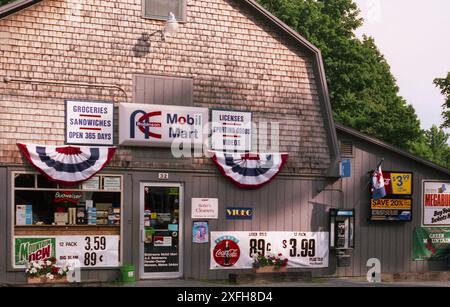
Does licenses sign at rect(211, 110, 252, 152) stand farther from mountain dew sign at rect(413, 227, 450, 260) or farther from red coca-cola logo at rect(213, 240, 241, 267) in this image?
mountain dew sign at rect(413, 227, 450, 260)

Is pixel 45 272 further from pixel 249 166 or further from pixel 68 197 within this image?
pixel 249 166

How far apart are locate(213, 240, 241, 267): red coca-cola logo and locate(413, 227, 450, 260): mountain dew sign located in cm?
536

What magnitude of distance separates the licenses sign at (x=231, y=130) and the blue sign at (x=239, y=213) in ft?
5.03

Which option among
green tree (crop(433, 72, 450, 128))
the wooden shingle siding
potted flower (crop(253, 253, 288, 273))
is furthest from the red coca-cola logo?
green tree (crop(433, 72, 450, 128))

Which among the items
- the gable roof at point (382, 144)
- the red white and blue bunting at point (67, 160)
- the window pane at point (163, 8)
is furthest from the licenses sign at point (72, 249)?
the gable roof at point (382, 144)

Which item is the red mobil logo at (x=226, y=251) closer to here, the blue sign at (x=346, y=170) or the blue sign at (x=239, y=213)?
the blue sign at (x=239, y=213)

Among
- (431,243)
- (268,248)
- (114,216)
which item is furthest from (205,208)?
(431,243)

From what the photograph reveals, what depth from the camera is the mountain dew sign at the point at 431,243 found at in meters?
17.9

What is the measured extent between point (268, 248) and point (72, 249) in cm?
501

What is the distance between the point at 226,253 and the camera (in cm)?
1608

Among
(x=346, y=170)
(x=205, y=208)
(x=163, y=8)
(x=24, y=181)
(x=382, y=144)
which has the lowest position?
(x=205, y=208)

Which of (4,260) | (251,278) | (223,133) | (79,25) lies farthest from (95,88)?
(251,278)

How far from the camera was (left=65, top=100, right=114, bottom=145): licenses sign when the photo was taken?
1466 cm

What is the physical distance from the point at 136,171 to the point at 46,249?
2750 mm
